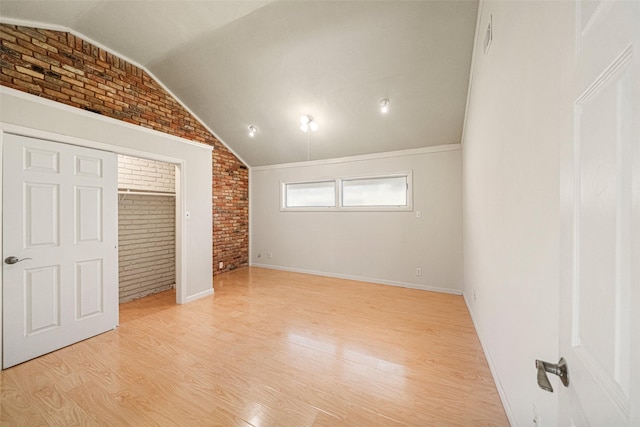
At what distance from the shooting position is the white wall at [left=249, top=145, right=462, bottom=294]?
13.6 ft

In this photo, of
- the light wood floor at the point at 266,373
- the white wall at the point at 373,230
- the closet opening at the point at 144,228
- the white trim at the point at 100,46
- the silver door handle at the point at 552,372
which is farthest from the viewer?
the white wall at the point at 373,230

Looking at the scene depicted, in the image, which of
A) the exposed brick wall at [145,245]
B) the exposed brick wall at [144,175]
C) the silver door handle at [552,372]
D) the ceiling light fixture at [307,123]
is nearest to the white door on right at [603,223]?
the silver door handle at [552,372]

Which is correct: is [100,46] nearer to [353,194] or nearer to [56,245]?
[56,245]

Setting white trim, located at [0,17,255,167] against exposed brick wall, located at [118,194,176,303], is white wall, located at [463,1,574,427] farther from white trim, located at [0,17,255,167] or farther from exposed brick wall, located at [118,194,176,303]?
exposed brick wall, located at [118,194,176,303]

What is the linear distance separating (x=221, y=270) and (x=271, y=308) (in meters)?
2.46

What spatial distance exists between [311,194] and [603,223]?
519 cm

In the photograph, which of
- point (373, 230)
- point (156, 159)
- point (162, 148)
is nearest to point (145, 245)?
point (156, 159)

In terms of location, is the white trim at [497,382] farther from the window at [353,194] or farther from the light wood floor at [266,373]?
the window at [353,194]

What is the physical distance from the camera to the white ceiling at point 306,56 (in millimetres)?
2592

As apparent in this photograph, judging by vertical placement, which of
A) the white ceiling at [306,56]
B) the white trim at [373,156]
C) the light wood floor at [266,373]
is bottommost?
the light wood floor at [266,373]

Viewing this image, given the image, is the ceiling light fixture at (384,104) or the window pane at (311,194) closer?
the ceiling light fixture at (384,104)

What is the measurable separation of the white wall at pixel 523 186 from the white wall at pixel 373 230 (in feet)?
6.51

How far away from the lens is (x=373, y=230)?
4.78m

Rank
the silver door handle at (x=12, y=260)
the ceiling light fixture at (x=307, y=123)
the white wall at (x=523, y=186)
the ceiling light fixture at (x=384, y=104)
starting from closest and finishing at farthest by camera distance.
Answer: the white wall at (x=523, y=186) < the silver door handle at (x=12, y=260) < the ceiling light fixture at (x=384, y=104) < the ceiling light fixture at (x=307, y=123)
